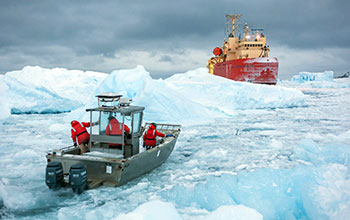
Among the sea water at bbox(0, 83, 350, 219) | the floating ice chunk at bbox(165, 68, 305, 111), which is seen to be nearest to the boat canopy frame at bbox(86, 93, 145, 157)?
the sea water at bbox(0, 83, 350, 219)

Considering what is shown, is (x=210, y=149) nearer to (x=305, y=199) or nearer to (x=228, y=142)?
(x=228, y=142)

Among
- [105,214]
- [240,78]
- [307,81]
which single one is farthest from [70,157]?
[307,81]

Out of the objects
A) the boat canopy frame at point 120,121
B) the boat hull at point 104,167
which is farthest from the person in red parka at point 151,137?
the boat hull at point 104,167

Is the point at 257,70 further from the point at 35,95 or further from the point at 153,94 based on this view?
the point at 35,95

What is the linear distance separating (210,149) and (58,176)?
4.07 metres

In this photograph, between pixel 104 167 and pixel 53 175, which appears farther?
pixel 104 167

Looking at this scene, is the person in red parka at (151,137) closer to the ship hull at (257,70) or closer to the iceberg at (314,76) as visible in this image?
the ship hull at (257,70)

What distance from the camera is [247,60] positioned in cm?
2539

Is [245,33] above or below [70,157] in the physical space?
above

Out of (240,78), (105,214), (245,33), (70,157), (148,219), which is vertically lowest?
(105,214)

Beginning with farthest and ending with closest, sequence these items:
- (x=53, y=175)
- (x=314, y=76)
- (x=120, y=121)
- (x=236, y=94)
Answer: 1. (x=314, y=76)
2. (x=236, y=94)
3. (x=120, y=121)
4. (x=53, y=175)

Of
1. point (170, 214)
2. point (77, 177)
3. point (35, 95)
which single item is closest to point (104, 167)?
point (77, 177)

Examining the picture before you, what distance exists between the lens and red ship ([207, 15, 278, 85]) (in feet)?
83.0

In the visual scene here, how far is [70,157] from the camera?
465cm
